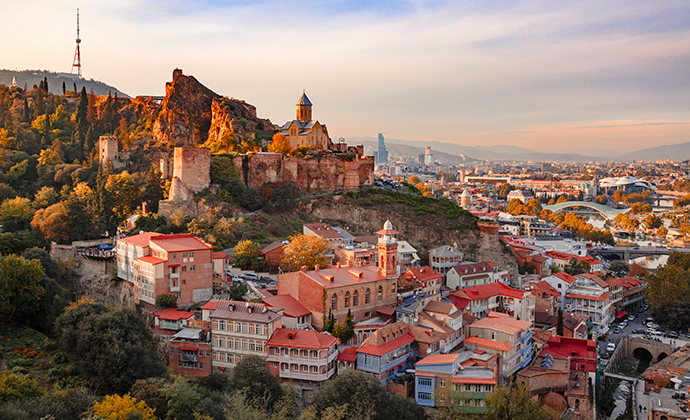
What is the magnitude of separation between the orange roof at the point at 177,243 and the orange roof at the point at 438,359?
1233 cm

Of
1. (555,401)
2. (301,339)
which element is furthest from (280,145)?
(555,401)

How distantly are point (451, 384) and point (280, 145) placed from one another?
2941 cm

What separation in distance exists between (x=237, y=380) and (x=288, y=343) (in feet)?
9.64

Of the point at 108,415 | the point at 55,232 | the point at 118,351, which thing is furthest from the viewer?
the point at 55,232

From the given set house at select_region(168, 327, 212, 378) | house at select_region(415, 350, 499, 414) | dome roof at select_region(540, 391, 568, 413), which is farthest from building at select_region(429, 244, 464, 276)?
house at select_region(168, 327, 212, 378)

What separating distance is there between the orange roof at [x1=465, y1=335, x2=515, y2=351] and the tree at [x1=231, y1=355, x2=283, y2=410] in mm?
10293

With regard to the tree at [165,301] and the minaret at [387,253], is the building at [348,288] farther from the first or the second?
the tree at [165,301]

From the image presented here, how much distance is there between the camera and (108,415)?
58.2 feet

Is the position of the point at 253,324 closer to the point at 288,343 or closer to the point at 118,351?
the point at 288,343

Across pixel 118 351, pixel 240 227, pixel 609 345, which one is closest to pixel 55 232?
pixel 240 227

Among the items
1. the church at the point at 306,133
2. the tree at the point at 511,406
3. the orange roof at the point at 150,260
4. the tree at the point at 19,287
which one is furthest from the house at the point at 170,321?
the church at the point at 306,133

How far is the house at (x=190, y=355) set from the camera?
84.6ft

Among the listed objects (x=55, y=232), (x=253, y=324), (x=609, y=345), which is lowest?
(x=609, y=345)

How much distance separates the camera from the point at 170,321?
27.1m
